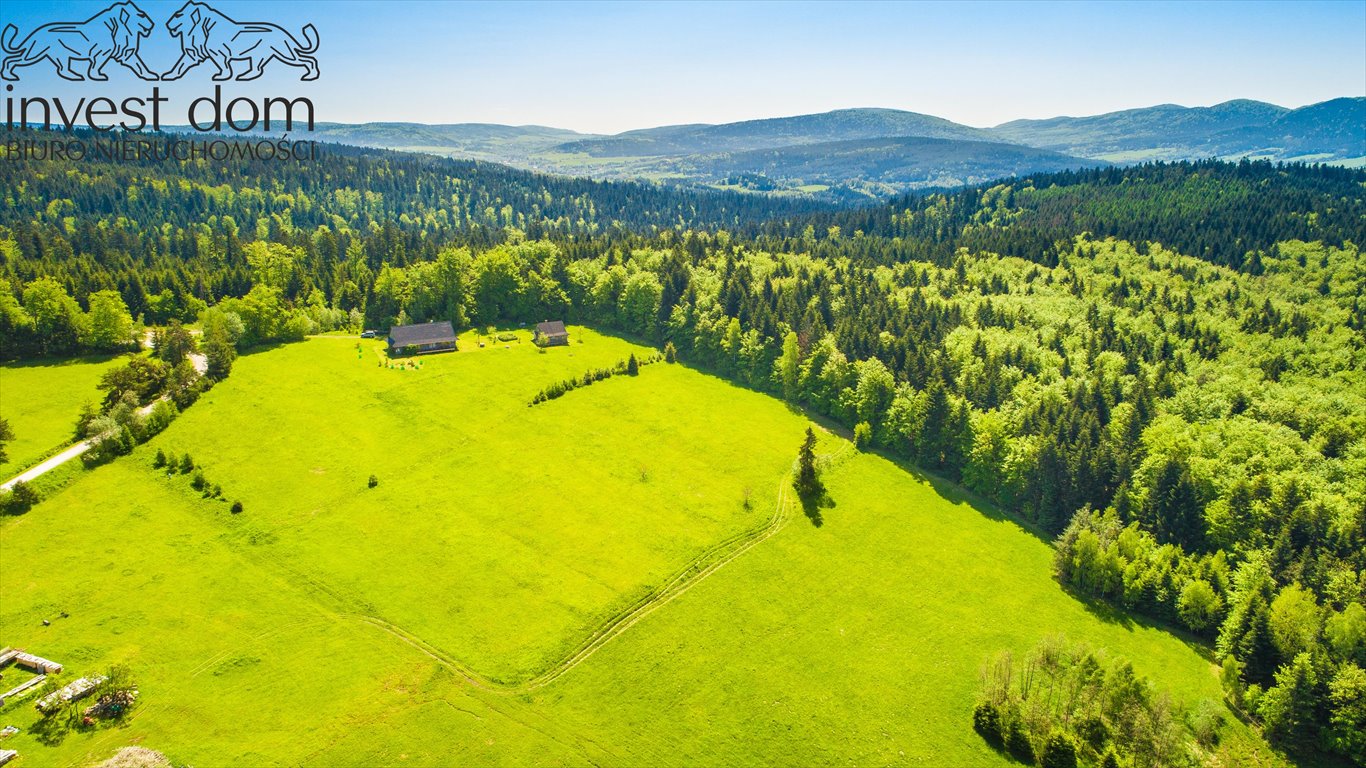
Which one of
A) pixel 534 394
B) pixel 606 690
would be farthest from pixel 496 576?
pixel 534 394

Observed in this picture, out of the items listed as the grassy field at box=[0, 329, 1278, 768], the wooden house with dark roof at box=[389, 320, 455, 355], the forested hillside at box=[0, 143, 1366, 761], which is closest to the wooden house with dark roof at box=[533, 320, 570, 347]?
the forested hillside at box=[0, 143, 1366, 761]

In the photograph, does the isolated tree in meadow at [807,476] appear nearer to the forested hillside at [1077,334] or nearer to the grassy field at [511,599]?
the grassy field at [511,599]

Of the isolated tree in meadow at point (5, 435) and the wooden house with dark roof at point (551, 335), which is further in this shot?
the wooden house with dark roof at point (551, 335)

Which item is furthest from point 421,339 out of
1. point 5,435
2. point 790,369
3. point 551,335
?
point 790,369

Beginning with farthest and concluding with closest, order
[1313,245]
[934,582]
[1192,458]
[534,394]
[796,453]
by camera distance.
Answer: [1313,245]
[534,394]
[796,453]
[1192,458]
[934,582]

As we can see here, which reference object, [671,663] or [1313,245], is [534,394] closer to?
[671,663]

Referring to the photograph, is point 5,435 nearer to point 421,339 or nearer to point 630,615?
point 421,339

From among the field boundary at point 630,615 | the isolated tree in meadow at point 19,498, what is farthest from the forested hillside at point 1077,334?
the isolated tree in meadow at point 19,498
